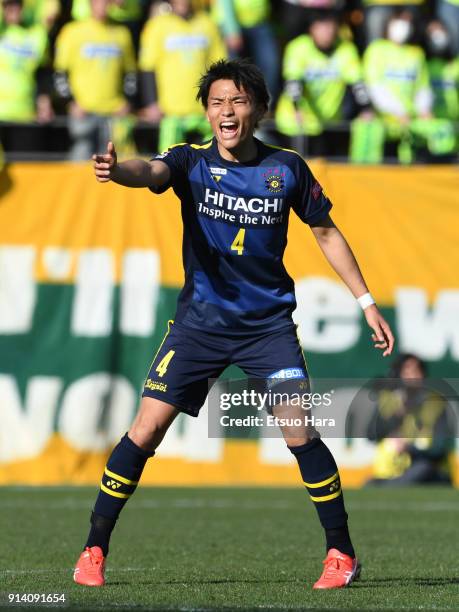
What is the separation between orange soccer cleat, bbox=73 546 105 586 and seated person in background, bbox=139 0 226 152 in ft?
27.3

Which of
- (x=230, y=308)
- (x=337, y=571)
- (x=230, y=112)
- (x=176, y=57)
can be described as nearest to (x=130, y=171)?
(x=230, y=112)

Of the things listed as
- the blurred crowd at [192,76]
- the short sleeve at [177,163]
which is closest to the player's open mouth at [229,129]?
the short sleeve at [177,163]

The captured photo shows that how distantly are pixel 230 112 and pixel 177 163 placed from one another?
36 centimetres

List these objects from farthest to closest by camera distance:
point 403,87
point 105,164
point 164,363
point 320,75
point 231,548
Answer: point 403,87
point 320,75
point 231,548
point 164,363
point 105,164

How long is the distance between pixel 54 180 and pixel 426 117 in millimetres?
4140

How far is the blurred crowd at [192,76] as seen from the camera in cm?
1400

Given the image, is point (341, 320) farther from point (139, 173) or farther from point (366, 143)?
point (139, 173)

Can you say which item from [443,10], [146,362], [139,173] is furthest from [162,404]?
[443,10]

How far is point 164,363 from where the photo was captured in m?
6.46

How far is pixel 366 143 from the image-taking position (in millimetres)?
14094

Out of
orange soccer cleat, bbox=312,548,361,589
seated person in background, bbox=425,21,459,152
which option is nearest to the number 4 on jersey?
orange soccer cleat, bbox=312,548,361,589

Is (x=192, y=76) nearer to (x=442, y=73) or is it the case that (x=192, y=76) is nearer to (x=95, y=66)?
(x=95, y=66)

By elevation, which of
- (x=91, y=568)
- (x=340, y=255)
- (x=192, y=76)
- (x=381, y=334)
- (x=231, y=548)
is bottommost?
(x=231, y=548)

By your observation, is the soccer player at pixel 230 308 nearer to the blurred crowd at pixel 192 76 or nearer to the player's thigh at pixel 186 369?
the player's thigh at pixel 186 369
